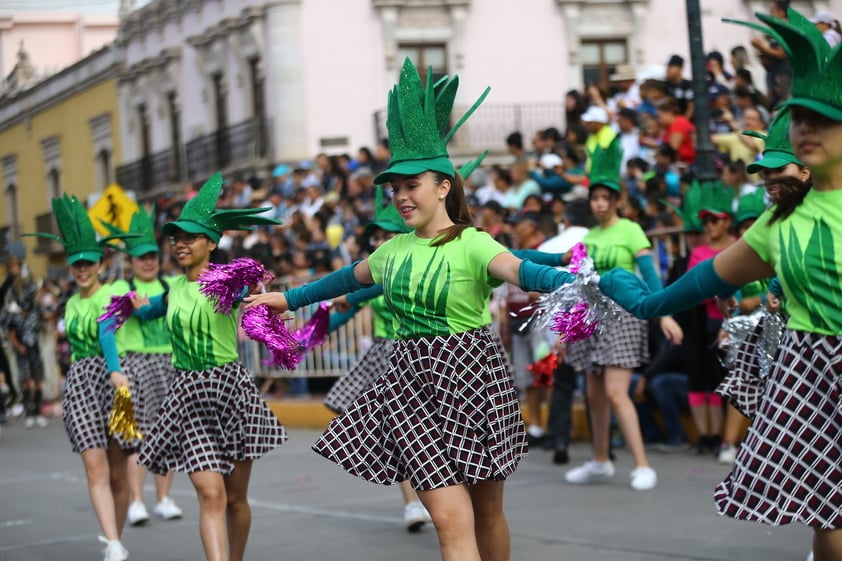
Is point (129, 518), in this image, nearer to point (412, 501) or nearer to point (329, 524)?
point (329, 524)

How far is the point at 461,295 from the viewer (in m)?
5.56

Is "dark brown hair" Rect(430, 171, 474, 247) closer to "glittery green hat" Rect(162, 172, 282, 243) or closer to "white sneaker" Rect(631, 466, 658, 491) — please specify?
"glittery green hat" Rect(162, 172, 282, 243)

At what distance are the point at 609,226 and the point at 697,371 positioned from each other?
2183mm

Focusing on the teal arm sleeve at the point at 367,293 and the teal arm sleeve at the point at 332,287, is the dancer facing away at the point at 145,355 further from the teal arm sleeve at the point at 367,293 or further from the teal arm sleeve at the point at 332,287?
the teal arm sleeve at the point at 332,287

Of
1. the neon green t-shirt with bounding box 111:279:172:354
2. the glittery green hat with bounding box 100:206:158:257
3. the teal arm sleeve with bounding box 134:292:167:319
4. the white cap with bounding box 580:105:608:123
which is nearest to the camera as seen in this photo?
the teal arm sleeve with bounding box 134:292:167:319

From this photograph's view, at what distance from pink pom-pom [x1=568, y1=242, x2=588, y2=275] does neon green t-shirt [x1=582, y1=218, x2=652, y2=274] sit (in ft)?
12.2

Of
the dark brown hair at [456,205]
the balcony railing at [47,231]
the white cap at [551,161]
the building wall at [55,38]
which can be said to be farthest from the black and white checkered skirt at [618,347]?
the building wall at [55,38]

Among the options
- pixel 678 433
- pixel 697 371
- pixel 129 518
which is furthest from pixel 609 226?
pixel 129 518

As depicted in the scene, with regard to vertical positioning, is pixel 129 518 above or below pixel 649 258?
below

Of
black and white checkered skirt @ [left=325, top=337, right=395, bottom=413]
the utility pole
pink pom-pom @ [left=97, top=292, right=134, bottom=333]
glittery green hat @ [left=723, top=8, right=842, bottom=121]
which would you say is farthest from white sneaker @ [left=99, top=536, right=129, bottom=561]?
the utility pole

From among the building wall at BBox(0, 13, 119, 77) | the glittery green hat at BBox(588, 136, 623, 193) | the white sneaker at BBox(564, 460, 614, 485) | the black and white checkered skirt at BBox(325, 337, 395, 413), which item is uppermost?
the building wall at BBox(0, 13, 119, 77)

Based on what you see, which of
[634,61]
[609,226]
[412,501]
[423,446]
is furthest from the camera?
[634,61]

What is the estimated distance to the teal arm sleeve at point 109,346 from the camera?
7973mm

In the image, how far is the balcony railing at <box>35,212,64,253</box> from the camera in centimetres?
4434
